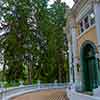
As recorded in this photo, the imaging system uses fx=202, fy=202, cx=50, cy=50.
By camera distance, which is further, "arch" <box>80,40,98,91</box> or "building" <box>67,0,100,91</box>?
"arch" <box>80,40,98,91</box>

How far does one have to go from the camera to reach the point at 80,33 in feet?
40.1

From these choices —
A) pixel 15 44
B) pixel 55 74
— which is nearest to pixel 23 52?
pixel 15 44

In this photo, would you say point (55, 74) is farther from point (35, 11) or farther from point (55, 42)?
point (35, 11)

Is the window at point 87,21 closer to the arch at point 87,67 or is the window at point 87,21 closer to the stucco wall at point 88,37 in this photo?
the stucco wall at point 88,37

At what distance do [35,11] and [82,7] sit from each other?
16683 mm

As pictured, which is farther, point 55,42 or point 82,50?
point 55,42

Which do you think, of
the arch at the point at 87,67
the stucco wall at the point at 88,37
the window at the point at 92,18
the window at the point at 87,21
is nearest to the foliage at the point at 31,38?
the stucco wall at the point at 88,37

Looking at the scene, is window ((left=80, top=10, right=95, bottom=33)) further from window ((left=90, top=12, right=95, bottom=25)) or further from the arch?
the arch

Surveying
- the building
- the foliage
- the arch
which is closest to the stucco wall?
the building

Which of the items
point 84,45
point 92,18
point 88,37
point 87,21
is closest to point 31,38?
point 84,45

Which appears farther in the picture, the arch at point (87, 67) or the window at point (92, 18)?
the arch at point (87, 67)

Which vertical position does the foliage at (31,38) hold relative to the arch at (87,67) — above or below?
above

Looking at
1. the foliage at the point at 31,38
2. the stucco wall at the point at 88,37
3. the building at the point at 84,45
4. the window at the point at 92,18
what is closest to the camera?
the stucco wall at the point at 88,37

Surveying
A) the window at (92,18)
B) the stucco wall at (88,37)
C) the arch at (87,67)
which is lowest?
the arch at (87,67)
